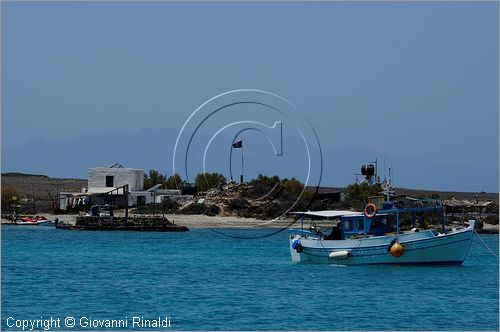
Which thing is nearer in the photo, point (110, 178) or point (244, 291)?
point (244, 291)

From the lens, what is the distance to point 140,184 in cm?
13538

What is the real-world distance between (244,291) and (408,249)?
1330 cm

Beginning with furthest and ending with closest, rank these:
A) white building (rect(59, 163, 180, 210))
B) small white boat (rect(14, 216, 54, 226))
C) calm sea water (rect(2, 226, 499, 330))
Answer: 1. white building (rect(59, 163, 180, 210))
2. small white boat (rect(14, 216, 54, 226))
3. calm sea water (rect(2, 226, 499, 330))

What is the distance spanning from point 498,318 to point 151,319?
12240 mm

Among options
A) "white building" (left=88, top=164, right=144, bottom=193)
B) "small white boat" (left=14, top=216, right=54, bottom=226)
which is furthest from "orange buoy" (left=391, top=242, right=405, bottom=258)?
"white building" (left=88, top=164, right=144, bottom=193)

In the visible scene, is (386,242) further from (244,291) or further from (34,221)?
(34,221)

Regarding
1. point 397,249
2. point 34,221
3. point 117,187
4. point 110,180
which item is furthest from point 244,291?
point 110,180

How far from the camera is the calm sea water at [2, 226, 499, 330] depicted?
40250mm

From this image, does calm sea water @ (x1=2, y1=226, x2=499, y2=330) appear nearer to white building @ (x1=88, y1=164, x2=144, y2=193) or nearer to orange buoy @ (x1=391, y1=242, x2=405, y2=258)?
orange buoy @ (x1=391, y1=242, x2=405, y2=258)

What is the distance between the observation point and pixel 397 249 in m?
58.0

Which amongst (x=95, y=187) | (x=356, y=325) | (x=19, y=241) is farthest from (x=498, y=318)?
(x=95, y=187)

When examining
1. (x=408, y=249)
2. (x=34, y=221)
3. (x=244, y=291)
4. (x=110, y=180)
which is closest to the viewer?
(x=244, y=291)

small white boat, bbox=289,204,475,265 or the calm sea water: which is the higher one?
small white boat, bbox=289,204,475,265

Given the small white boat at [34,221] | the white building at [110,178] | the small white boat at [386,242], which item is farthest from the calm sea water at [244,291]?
the white building at [110,178]
